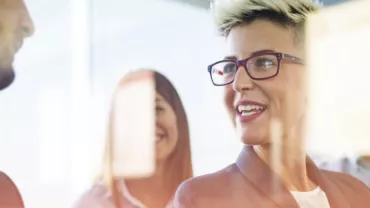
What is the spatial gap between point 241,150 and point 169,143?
15cm

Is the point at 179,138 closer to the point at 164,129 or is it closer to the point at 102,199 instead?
the point at 164,129

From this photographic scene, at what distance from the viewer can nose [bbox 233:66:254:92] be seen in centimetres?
131

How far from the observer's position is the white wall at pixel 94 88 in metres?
1.22

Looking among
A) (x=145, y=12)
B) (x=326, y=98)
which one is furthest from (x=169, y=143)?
(x=326, y=98)

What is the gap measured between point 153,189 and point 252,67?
12.7 inches

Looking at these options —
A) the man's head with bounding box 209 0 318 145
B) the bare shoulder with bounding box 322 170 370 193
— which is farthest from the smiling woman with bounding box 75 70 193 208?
the bare shoulder with bounding box 322 170 370 193

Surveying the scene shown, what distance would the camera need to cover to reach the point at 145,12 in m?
1.33

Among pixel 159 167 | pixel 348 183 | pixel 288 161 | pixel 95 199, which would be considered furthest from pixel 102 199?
pixel 348 183

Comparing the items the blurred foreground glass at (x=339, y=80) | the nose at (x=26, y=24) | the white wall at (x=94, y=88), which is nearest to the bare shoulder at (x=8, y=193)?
the white wall at (x=94, y=88)

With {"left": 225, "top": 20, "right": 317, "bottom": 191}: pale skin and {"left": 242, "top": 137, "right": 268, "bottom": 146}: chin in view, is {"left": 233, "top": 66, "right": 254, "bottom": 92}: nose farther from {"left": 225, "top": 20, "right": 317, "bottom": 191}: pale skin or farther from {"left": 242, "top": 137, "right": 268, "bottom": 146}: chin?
{"left": 242, "top": 137, "right": 268, "bottom": 146}: chin

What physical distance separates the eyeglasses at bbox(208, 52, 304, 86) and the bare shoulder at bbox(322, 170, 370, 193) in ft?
0.85

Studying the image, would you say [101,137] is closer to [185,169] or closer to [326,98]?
[185,169]

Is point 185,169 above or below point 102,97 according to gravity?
below

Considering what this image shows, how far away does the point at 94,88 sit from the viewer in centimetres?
127
